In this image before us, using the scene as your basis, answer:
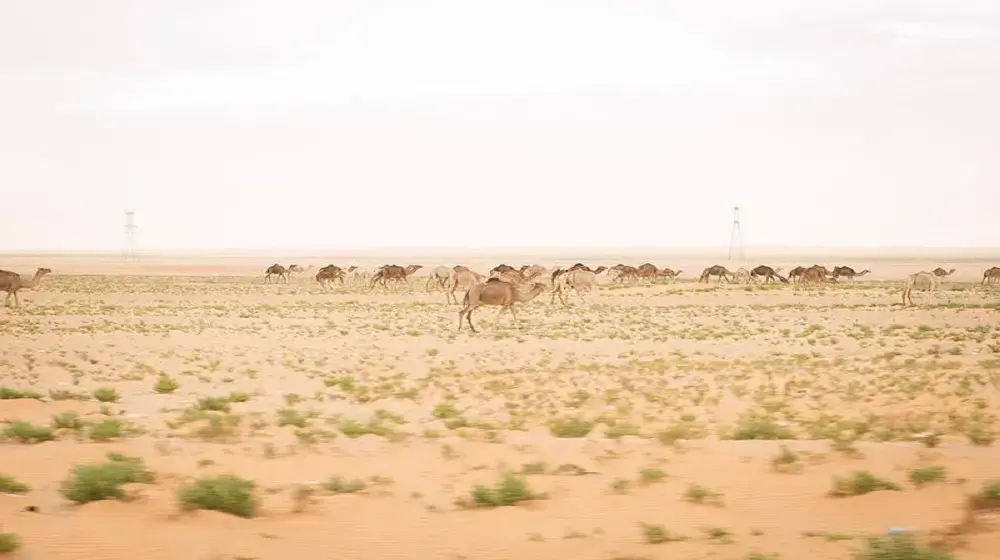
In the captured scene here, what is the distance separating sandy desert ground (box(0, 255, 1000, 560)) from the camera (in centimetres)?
822

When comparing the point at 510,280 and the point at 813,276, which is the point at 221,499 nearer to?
the point at 510,280

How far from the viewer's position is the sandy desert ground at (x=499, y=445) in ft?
27.0

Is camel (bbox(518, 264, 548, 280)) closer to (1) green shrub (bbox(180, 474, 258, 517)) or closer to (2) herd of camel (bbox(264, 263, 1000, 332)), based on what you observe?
(2) herd of camel (bbox(264, 263, 1000, 332))

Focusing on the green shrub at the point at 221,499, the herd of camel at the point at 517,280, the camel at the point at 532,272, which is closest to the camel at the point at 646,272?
the herd of camel at the point at 517,280

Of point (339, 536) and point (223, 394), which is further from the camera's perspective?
point (223, 394)

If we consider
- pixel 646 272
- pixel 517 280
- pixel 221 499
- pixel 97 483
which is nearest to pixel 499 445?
pixel 221 499

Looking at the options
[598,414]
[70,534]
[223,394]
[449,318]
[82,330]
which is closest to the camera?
[70,534]

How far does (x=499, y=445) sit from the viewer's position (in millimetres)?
12141

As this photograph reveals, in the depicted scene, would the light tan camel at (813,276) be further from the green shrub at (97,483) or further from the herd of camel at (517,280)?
the green shrub at (97,483)

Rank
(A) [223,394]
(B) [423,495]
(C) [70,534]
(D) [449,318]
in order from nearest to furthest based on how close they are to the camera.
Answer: (C) [70,534] < (B) [423,495] < (A) [223,394] < (D) [449,318]

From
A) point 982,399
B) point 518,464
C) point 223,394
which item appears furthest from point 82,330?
point 982,399

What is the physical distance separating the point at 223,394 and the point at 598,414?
7.21 m

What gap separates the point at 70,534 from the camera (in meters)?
7.94

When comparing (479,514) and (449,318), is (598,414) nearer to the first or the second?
(479,514)
